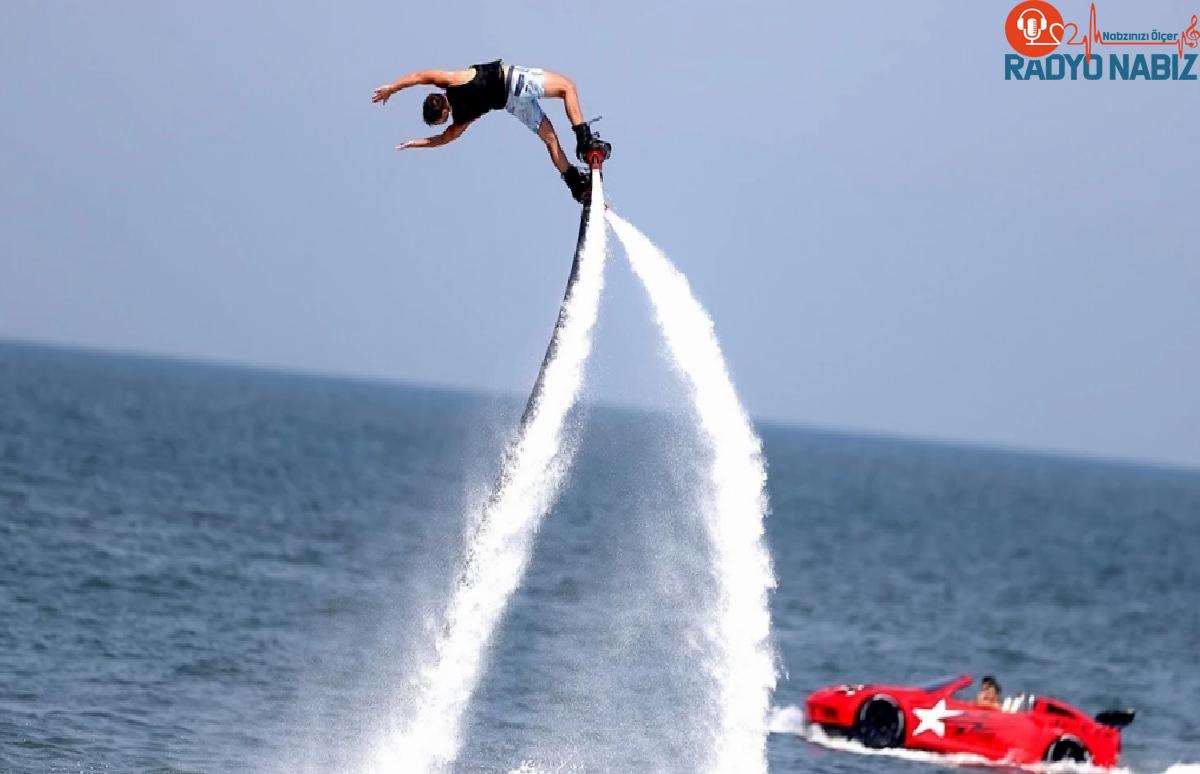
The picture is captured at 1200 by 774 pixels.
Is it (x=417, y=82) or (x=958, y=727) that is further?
(x=958, y=727)

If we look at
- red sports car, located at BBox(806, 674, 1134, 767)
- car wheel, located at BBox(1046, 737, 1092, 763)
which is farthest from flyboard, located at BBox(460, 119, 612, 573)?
→ car wheel, located at BBox(1046, 737, 1092, 763)

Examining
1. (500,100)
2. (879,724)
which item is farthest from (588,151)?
(879,724)

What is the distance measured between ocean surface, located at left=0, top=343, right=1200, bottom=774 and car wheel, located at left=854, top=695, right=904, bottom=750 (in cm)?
98

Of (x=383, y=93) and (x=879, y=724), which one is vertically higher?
(x=383, y=93)

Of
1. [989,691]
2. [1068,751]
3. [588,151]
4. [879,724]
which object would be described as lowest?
[1068,751]

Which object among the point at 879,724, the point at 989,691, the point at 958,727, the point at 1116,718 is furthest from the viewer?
the point at 989,691

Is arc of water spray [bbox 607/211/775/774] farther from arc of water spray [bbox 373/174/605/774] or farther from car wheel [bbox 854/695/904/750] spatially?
car wheel [bbox 854/695/904/750]

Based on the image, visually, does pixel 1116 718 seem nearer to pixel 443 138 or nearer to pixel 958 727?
pixel 958 727

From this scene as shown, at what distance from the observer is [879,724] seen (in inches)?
1371

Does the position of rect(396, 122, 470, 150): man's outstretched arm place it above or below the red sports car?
above

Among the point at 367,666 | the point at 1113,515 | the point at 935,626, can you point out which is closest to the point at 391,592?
the point at 367,666

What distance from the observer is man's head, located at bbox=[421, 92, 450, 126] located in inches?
757

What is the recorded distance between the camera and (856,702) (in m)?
34.6

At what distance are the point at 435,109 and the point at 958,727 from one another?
68.5ft
